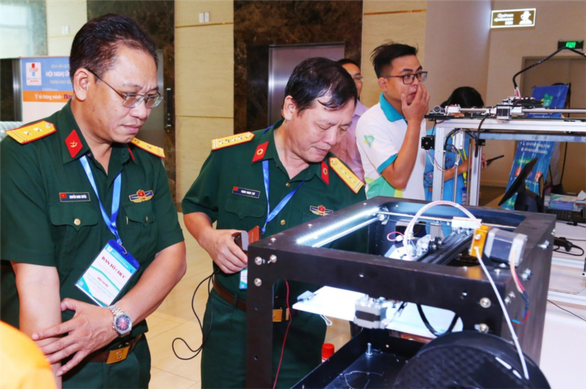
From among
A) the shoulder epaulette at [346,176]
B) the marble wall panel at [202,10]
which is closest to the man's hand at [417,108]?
the shoulder epaulette at [346,176]

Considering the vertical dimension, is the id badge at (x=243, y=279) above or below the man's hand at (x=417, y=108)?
below

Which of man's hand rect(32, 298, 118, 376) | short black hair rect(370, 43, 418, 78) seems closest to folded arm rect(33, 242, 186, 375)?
man's hand rect(32, 298, 118, 376)

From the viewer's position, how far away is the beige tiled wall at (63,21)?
7531 millimetres

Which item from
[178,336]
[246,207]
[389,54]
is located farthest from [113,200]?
[178,336]

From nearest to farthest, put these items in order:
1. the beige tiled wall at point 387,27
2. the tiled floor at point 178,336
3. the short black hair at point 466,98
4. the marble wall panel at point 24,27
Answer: the tiled floor at point 178,336
the short black hair at point 466,98
the beige tiled wall at point 387,27
the marble wall panel at point 24,27

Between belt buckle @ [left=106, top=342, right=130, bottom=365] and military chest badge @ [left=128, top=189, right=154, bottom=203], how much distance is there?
0.37m

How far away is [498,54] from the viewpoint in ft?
28.9

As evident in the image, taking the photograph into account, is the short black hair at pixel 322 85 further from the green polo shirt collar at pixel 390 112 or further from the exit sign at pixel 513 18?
the exit sign at pixel 513 18

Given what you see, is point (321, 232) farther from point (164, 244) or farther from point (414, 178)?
point (414, 178)

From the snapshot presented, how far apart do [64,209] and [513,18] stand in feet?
29.0

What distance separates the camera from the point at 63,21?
774 cm

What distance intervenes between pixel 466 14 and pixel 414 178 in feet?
17.1

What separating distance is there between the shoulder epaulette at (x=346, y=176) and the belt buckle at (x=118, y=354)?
31.6 inches

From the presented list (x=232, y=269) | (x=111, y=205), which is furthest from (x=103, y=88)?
(x=232, y=269)
